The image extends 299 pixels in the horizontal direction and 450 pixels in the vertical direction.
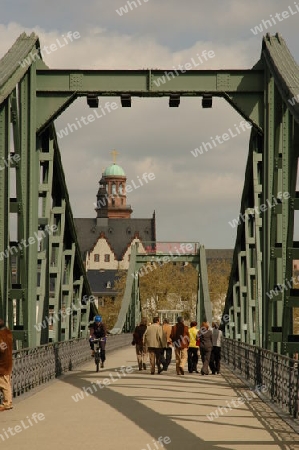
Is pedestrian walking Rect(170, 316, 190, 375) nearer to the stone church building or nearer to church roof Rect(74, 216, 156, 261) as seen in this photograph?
the stone church building

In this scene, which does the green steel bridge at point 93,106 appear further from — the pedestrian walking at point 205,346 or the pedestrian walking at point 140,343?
the pedestrian walking at point 140,343

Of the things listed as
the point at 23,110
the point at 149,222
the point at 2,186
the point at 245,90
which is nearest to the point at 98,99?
the point at 23,110

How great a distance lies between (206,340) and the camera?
81.3 feet

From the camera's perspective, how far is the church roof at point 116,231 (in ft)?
583

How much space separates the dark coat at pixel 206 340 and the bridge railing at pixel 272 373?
0.72 metres

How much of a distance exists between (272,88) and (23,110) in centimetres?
461

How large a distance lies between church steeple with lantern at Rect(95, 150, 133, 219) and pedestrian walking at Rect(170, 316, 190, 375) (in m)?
168

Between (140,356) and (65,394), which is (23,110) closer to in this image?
(65,394)

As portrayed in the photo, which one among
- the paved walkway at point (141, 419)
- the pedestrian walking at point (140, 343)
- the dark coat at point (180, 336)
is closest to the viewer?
the paved walkway at point (141, 419)

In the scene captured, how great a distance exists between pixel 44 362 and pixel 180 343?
5.28 meters

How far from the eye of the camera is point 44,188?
20.9 metres

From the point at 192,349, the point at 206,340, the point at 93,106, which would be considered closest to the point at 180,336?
the point at 206,340

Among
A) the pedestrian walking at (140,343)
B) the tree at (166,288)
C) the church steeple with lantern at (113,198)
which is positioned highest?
the church steeple with lantern at (113,198)

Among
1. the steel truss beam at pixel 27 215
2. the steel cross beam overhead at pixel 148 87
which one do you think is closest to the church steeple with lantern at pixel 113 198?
the steel truss beam at pixel 27 215
